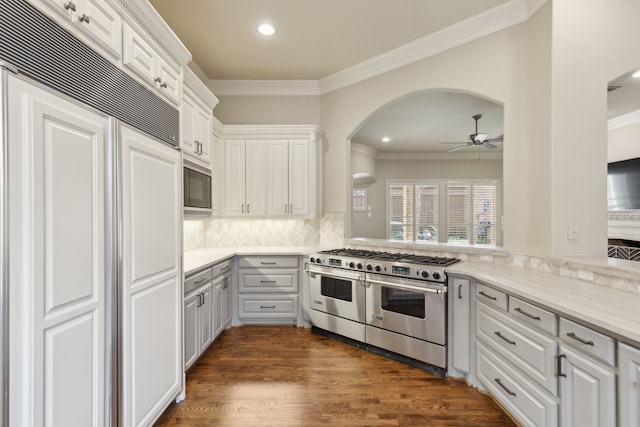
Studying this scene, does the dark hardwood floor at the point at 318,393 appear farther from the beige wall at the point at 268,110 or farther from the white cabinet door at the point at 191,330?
the beige wall at the point at 268,110

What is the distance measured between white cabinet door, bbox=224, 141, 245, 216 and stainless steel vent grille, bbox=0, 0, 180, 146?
2.10 metres

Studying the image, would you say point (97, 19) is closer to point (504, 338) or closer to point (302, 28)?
point (302, 28)

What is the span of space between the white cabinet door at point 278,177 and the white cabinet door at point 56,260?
8.37 ft

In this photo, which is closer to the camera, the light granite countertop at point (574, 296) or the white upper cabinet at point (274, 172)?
the light granite countertop at point (574, 296)

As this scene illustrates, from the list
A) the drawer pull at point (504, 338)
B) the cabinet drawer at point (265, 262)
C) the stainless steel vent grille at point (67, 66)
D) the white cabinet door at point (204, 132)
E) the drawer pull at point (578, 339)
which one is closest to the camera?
the stainless steel vent grille at point (67, 66)

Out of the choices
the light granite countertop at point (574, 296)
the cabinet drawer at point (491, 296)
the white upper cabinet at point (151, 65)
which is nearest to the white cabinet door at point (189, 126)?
→ the white upper cabinet at point (151, 65)

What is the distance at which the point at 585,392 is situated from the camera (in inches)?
57.6

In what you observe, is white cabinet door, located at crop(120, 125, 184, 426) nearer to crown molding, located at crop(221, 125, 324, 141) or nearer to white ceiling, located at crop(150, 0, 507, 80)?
white ceiling, located at crop(150, 0, 507, 80)

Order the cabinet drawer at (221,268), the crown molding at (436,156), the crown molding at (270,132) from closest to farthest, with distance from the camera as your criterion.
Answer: the cabinet drawer at (221,268), the crown molding at (270,132), the crown molding at (436,156)

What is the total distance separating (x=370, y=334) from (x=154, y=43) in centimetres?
289

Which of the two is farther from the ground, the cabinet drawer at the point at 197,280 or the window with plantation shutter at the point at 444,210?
the window with plantation shutter at the point at 444,210

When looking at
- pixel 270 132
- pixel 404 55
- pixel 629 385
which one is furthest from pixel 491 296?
pixel 270 132

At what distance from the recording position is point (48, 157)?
117cm

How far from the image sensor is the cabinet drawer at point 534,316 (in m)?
1.67
